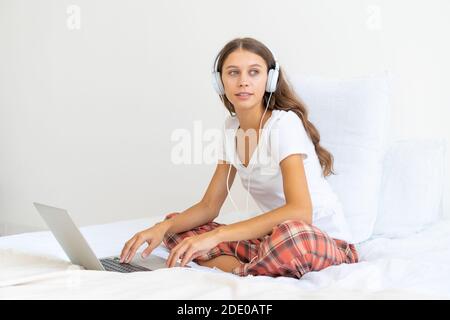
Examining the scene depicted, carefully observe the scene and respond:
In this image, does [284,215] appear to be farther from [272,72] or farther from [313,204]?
[272,72]

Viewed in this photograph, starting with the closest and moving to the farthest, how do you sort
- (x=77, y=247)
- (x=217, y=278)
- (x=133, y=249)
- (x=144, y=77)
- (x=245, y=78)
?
(x=217, y=278) < (x=77, y=247) < (x=133, y=249) < (x=245, y=78) < (x=144, y=77)

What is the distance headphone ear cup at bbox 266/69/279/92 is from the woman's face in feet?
0.04

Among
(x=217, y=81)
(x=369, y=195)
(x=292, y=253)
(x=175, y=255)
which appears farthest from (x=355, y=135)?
(x=175, y=255)

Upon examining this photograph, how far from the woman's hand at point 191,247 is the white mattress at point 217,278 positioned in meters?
0.04

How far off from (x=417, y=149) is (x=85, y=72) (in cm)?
168

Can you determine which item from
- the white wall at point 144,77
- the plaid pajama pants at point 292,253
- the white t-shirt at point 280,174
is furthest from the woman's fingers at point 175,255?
the white wall at point 144,77

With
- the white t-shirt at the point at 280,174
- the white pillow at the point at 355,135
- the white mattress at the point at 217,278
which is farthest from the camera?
the white pillow at the point at 355,135

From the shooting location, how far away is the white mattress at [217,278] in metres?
0.88

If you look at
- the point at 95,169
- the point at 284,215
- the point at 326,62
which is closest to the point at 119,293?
the point at 284,215

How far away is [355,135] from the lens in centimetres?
163

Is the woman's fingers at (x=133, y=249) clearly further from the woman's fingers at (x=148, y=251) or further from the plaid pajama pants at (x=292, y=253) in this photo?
the plaid pajama pants at (x=292, y=253)

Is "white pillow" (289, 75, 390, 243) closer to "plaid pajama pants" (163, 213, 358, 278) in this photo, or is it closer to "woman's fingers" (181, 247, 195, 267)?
"plaid pajama pants" (163, 213, 358, 278)

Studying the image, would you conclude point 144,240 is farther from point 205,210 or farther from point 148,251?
point 205,210

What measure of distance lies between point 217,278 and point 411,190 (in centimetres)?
87
